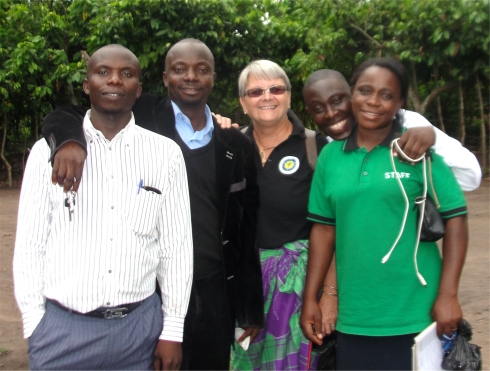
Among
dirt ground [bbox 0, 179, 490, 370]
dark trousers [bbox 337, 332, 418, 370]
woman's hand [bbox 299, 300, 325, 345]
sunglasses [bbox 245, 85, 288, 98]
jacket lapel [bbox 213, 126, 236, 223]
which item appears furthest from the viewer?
dirt ground [bbox 0, 179, 490, 370]

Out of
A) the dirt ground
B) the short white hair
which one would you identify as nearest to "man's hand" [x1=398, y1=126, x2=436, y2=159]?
the short white hair

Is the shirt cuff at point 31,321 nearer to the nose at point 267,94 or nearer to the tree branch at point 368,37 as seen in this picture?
the nose at point 267,94

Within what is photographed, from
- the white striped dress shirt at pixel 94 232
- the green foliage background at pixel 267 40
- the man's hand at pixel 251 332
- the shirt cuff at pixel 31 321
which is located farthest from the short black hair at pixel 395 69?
the green foliage background at pixel 267 40

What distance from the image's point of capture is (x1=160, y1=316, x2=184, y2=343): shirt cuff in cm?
221

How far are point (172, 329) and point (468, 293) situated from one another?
3443 millimetres

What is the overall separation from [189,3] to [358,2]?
9.04 feet

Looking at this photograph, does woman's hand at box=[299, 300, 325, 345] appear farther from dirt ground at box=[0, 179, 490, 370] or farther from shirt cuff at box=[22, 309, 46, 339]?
dirt ground at box=[0, 179, 490, 370]

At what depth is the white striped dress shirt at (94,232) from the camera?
206 centimetres

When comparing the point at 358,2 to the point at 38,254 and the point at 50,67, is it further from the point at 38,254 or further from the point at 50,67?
the point at 38,254

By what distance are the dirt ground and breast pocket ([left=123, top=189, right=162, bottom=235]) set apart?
2.14 meters

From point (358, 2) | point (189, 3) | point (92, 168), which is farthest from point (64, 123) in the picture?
point (358, 2)

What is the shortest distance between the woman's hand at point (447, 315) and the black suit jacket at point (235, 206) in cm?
85

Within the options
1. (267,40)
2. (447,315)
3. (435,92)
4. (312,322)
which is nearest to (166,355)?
(312,322)

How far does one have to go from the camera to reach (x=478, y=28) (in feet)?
26.0
